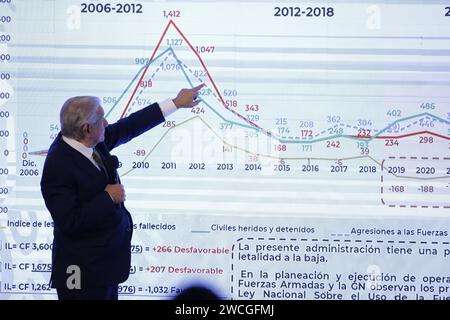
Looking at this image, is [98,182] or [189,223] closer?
[98,182]

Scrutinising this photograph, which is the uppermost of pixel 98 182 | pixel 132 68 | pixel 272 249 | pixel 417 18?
pixel 417 18

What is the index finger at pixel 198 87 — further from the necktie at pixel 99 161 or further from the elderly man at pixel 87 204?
Answer: the necktie at pixel 99 161

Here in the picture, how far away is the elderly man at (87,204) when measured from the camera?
79.5 inches

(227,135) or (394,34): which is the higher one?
(394,34)

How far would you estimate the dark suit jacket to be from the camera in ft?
6.61

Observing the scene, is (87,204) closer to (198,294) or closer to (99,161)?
(99,161)

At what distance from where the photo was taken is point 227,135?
2330mm

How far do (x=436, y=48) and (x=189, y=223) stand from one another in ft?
3.70

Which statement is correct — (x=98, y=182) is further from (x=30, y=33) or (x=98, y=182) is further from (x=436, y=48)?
(x=436, y=48)

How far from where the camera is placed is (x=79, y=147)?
2.05 m

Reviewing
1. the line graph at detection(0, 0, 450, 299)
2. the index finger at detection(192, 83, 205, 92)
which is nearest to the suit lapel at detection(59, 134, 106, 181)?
the line graph at detection(0, 0, 450, 299)

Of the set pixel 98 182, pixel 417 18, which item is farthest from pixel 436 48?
pixel 98 182

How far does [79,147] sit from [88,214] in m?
0.23

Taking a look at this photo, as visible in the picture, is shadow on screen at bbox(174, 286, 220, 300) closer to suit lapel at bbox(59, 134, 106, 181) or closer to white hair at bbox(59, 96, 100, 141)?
suit lapel at bbox(59, 134, 106, 181)
